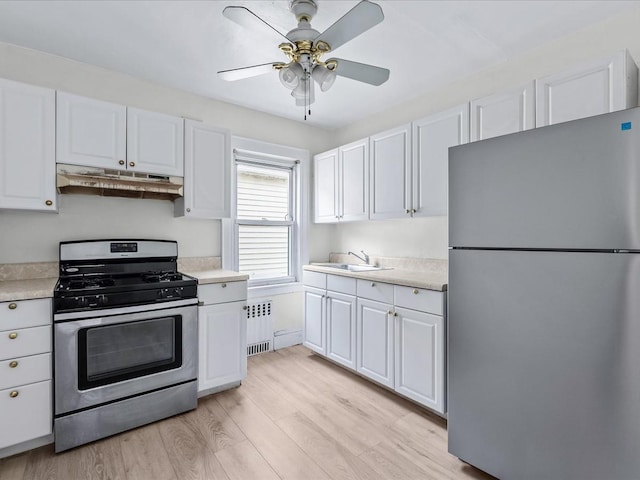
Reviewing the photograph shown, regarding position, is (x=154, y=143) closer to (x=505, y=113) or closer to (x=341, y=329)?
(x=341, y=329)

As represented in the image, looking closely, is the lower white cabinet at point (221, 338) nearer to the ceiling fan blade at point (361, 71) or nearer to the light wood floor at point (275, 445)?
the light wood floor at point (275, 445)

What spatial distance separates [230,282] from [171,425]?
1.04m

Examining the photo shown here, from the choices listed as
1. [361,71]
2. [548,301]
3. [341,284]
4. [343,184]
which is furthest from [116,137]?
[548,301]

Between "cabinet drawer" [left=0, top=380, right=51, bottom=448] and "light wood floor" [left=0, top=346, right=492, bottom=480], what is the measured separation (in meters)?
0.15

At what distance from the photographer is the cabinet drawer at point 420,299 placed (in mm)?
2154

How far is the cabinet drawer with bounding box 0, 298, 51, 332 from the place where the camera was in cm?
175

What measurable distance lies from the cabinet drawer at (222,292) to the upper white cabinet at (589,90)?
2.37 metres

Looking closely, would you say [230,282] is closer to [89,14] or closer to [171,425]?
[171,425]

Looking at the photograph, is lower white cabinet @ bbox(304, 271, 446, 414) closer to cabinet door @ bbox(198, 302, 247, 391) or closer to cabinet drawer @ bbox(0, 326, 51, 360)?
cabinet door @ bbox(198, 302, 247, 391)

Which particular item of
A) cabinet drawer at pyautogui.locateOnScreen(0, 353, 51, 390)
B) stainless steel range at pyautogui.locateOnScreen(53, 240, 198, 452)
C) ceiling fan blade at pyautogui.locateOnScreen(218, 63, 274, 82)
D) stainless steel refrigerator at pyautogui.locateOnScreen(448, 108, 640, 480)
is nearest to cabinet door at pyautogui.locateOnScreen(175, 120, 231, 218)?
stainless steel range at pyautogui.locateOnScreen(53, 240, 198, 452)

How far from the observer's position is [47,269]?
7.68ft

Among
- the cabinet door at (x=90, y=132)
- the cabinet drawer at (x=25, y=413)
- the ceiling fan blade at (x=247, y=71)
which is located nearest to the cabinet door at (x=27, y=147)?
the cabinet door at (x=90, y=132)

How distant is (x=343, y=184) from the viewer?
335 centimetres

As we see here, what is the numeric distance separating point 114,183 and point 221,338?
138 centimetres
